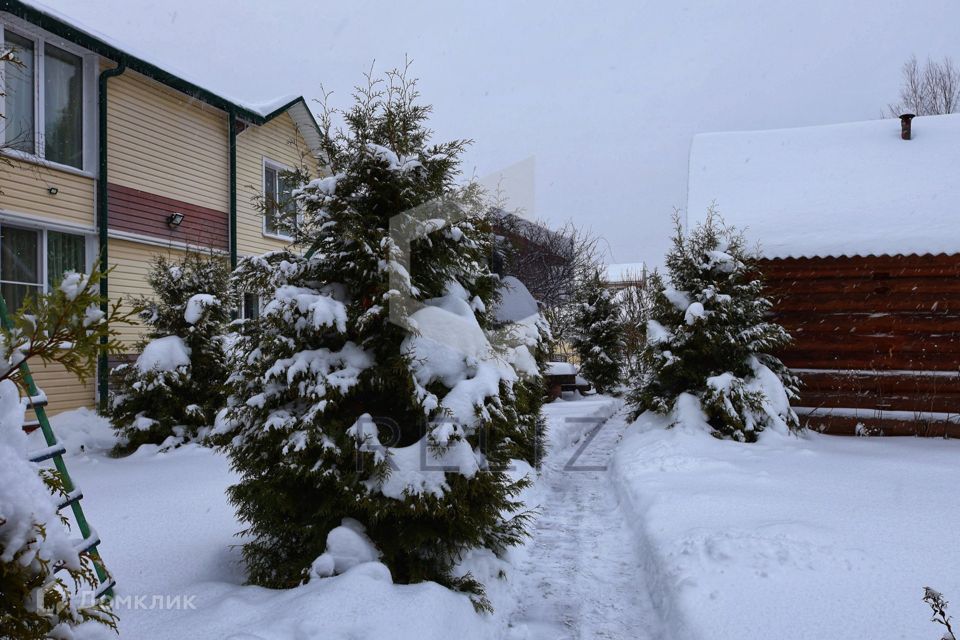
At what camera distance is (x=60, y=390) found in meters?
8.66

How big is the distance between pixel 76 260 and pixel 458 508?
8.97 m

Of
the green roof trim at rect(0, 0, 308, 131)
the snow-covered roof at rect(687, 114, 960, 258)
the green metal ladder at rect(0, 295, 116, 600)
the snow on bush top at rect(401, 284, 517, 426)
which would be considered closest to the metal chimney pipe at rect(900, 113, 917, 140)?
the snow-covered roof at rect(687, 114, 960, 258)

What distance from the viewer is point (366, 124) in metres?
3.97

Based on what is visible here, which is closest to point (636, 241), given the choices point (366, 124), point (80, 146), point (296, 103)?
point (296, 103)

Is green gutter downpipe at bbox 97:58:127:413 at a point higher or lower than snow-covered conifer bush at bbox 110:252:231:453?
higher

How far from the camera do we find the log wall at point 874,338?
739cm

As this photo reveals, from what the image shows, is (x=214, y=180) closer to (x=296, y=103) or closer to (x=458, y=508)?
(x=296, y=103)

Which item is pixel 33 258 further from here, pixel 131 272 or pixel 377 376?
pixel 377 376

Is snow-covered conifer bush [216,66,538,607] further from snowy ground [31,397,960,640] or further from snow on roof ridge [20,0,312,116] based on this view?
snow on roof ridge [20,0,312,116]

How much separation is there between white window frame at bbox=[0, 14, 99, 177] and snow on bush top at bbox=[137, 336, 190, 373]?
3406 mm

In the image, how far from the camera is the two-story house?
26.9 ft

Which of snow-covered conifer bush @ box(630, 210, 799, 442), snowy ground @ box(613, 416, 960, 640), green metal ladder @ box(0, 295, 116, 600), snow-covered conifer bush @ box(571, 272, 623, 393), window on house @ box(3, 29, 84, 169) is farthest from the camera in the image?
snow-covered conifer bush @ box(571, 272, 623, 393)

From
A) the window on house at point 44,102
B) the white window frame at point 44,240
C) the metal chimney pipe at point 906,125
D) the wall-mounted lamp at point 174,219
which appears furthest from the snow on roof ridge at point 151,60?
the metal chimney pipe at point 906,125

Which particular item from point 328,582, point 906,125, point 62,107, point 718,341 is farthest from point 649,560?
point 62,107
